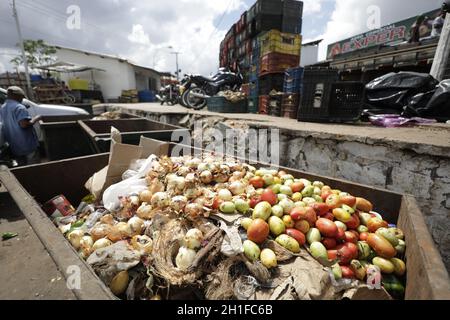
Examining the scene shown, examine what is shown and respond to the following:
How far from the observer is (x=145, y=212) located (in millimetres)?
1843

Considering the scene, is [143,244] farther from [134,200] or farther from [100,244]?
[134,200]

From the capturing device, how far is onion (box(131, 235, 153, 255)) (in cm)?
143

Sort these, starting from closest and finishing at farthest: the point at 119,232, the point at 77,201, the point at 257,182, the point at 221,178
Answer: the point at 119,232 < the point at 257,182 < the point at 221,178 < the point at 77,201

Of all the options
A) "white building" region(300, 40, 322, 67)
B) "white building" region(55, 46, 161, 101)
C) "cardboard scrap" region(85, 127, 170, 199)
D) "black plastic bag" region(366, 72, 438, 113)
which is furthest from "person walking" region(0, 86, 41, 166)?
"white building" region(300, 40, 322, 67)

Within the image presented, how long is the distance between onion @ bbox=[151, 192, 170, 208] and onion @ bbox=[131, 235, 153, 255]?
33 centimetres

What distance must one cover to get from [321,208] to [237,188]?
0.72m

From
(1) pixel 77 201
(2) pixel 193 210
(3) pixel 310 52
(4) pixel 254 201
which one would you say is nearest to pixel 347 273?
(4) pixel 254 201

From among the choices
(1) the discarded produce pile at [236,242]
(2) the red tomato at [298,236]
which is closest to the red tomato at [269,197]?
(1) the discarded produce pile at [236,242]

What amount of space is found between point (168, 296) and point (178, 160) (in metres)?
1.65

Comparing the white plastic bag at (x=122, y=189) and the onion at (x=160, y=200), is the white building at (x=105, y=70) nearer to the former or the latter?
the white plastic bag at (x=122, y=189)

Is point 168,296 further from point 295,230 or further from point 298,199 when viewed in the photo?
point 298,199

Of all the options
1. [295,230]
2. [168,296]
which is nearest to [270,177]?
[295,230]

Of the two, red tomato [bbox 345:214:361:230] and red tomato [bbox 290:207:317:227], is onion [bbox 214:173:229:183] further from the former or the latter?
red tomato [bbox 345:214:361:230]

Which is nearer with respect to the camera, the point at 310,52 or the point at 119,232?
the point at 119,232
